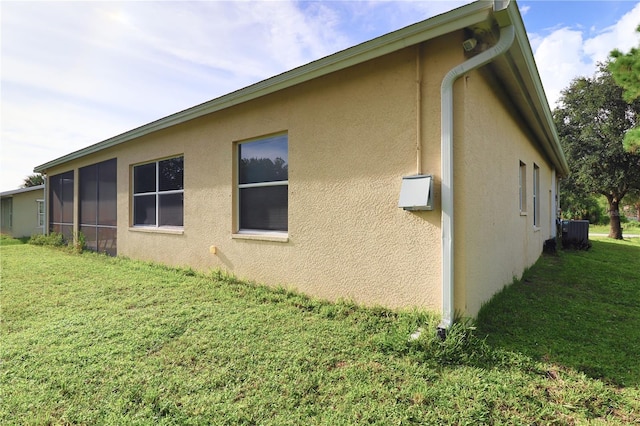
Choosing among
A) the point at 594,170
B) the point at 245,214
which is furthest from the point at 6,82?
the point at 594,170

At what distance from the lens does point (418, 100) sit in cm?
359

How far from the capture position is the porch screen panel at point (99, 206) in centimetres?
901

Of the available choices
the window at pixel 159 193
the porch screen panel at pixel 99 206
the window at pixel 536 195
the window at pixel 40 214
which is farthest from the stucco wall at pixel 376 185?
the window at pixel 40 214

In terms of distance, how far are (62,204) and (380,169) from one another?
13469 mm

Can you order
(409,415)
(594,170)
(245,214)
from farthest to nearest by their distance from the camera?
1. (594,170)
2. (245,214)
3. (409,415)

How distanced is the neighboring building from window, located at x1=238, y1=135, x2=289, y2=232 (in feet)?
60.6

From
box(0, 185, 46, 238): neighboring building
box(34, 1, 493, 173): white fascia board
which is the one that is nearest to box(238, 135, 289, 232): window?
box(34, 1, 493, 173): white fascia board

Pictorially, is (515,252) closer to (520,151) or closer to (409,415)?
(520,151)

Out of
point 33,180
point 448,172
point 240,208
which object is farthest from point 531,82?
point 33,180

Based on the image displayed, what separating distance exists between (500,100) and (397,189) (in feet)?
8.47

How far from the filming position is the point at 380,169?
3893 millimetres

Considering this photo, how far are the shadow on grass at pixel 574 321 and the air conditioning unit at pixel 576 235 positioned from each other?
16.3 feet

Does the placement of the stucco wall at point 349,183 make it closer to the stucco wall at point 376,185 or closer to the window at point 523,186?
the stucco wall at point 376,185

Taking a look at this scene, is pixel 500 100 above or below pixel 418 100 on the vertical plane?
above
